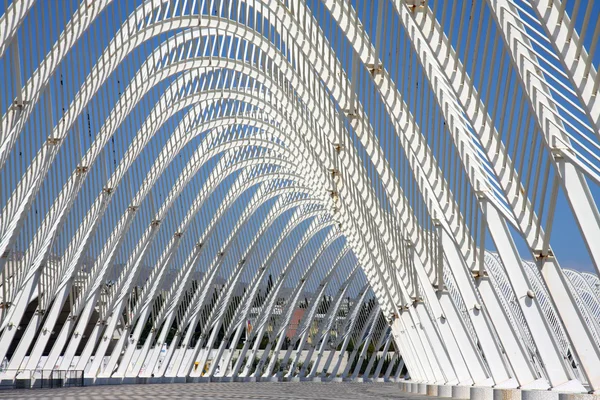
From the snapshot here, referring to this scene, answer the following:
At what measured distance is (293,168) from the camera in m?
44.4

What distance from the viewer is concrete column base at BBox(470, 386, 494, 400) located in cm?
2153

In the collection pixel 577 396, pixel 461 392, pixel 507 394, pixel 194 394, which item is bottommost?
pixel 194 394

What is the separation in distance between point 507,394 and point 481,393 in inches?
137

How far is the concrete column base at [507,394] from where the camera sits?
18.0 meters

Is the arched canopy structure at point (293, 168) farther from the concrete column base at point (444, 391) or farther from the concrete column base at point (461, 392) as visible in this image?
the concrete column base at point (444, 391)

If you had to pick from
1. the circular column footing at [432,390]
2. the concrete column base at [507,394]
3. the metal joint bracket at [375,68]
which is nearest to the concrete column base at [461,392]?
the circular column footing at [432,390]

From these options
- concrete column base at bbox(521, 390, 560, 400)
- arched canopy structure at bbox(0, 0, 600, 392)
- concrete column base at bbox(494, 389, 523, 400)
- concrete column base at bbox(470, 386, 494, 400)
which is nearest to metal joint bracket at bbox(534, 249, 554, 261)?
arched canopy structure at bbox(0, 0, 600, 392)

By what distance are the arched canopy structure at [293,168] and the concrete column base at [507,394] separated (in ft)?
1.77

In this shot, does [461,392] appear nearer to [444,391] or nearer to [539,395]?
[444,391]

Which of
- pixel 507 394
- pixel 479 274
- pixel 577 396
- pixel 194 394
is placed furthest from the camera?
pixel 194 394

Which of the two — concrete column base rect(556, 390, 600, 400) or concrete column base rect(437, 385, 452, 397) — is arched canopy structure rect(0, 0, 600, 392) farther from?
concrete column base rect(556, 390, 600, 400)

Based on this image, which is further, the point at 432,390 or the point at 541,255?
the point at 432,390

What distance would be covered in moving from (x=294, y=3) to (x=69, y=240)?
52.4 feet

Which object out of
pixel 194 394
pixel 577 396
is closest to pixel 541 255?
pixel 577 396
